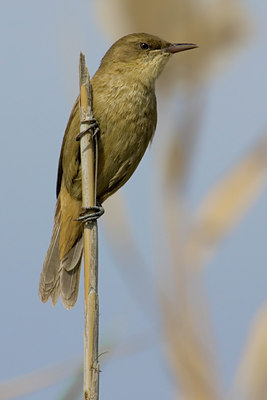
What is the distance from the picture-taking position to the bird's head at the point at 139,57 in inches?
95.0

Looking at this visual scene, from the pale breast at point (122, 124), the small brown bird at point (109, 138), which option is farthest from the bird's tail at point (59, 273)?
the pale breast at point (122, 124)

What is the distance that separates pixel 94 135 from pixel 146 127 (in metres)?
0.41

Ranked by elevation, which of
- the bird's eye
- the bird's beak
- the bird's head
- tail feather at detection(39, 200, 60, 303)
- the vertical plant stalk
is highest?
the bird's eye

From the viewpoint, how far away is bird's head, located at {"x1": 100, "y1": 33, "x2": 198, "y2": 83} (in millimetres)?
2414

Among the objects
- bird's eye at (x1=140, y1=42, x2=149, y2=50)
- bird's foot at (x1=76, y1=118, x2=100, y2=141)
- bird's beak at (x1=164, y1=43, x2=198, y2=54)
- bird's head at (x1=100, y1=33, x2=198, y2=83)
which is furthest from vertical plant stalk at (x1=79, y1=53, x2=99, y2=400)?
bird's eye at (x1=140, y1=42, x2=149, y2=50)

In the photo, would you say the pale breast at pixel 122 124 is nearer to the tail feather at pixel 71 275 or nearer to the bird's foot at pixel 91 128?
the bird's foot at pixel 91 128

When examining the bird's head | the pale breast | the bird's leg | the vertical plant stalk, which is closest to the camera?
the vertical plant stalk

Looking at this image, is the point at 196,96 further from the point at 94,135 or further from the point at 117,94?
the point at 117,94

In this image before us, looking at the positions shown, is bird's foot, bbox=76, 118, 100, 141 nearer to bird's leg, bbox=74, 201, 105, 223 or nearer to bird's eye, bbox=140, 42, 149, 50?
bird's leg, bbox=74, 201, 105, 223

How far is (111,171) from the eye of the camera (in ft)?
7.97

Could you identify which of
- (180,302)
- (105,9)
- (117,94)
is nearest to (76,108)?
(117,94)

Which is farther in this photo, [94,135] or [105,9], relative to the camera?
[94,135]

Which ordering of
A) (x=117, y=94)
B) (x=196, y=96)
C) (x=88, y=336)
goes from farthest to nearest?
1. (x=117, y=94)
2. (x=196, y=96)
3. (x=88, y=336)

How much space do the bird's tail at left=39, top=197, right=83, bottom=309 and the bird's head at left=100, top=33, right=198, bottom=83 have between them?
596 mm
